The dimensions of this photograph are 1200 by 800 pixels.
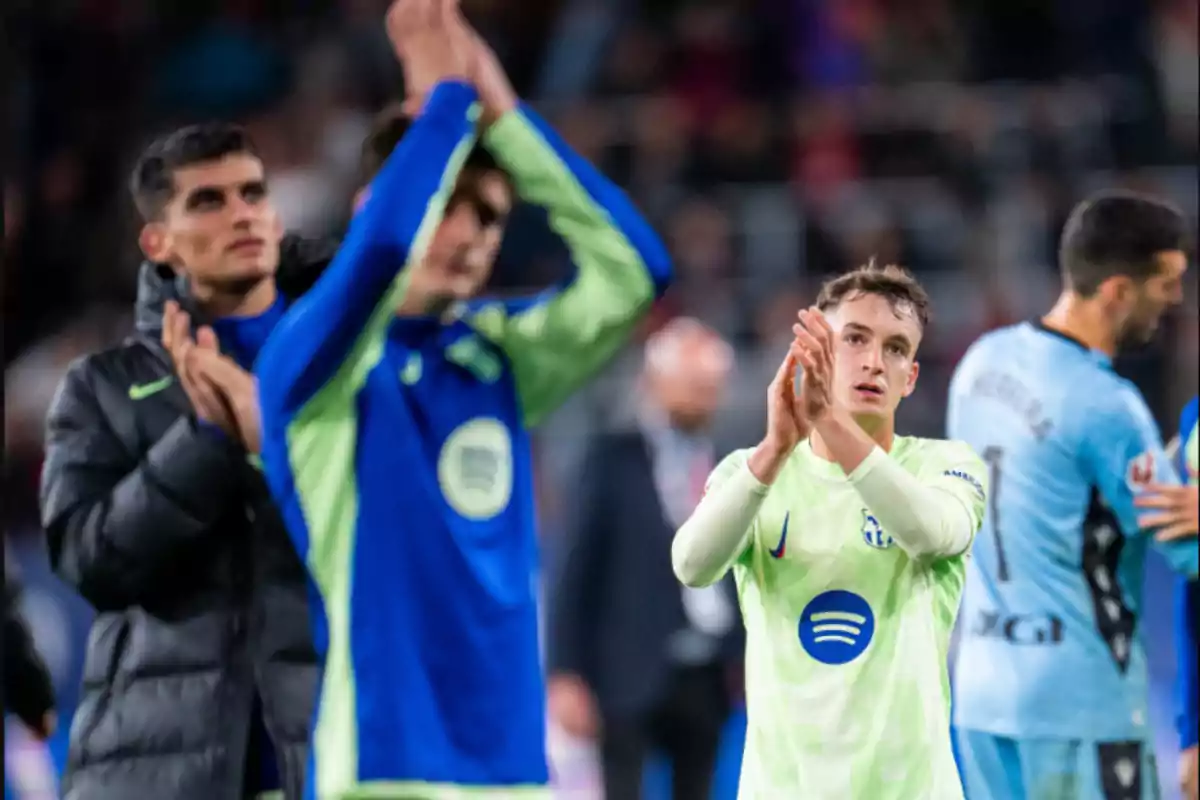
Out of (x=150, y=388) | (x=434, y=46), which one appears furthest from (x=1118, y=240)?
(x=150, y=388)

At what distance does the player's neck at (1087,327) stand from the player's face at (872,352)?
1.35 meters

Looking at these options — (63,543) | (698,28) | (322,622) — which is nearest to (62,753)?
(63,543)

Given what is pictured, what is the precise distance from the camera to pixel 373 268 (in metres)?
3.32

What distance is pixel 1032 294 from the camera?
10367 mm

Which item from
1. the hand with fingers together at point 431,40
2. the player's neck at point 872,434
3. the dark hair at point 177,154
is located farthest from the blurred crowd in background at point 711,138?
the hand with fingers together at point 431,40

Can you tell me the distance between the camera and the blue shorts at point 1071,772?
444 cm

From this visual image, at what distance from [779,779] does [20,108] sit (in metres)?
10.4

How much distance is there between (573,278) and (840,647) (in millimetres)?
925

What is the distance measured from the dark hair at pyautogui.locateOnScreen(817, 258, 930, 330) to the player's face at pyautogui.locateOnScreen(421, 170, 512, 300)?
0.66 meters

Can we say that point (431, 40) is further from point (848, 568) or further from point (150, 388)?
point (848, 568)

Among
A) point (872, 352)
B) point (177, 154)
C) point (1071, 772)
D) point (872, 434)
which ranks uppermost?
point (177, 154)

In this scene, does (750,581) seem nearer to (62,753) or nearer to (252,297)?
(252,297)

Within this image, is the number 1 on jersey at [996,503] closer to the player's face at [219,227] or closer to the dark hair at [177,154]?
the player's face at [219,227]

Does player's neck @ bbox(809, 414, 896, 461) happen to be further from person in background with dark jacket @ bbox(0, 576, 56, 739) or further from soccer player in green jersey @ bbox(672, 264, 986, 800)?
person in background with dark jacket @ bbox(0, 576, 56, 739)
